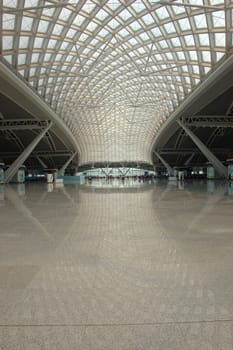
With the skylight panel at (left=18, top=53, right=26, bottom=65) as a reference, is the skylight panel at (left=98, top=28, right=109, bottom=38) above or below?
above

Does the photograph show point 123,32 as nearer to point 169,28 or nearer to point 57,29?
point 169,28

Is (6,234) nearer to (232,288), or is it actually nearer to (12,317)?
(12,317)

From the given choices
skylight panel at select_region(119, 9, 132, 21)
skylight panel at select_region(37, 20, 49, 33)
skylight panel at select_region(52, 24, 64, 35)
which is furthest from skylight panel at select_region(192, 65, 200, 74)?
skylight panel at select_region(37, 20, 49, 33)

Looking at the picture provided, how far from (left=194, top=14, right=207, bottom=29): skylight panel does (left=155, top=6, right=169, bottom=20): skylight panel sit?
9.81 ft

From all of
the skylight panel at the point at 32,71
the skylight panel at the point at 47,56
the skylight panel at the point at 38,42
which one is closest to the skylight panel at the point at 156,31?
the skylight panel at the point at 38,42

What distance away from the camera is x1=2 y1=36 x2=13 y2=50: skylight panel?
32875mm

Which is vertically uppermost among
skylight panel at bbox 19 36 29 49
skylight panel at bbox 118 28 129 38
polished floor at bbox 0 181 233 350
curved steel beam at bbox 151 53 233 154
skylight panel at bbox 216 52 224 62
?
skylight panel at bbox 118 28 129 38

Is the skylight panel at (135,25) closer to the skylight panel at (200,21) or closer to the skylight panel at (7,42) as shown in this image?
the skylight panel at (200,21)

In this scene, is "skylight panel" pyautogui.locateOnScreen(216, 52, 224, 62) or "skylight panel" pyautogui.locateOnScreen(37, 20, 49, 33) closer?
"skylight panel" pyautogui.locateOnScreen(37, 20, 49, 33)

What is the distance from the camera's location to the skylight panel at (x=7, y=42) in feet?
108

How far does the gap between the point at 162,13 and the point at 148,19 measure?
6.81ft

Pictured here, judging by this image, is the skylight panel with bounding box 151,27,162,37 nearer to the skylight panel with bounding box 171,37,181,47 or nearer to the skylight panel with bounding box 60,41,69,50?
the skylight panel with bounding box 171,37,181,47

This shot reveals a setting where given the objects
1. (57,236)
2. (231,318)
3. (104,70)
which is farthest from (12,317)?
(104,70)

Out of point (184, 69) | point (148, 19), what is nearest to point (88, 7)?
point (148, 19)
